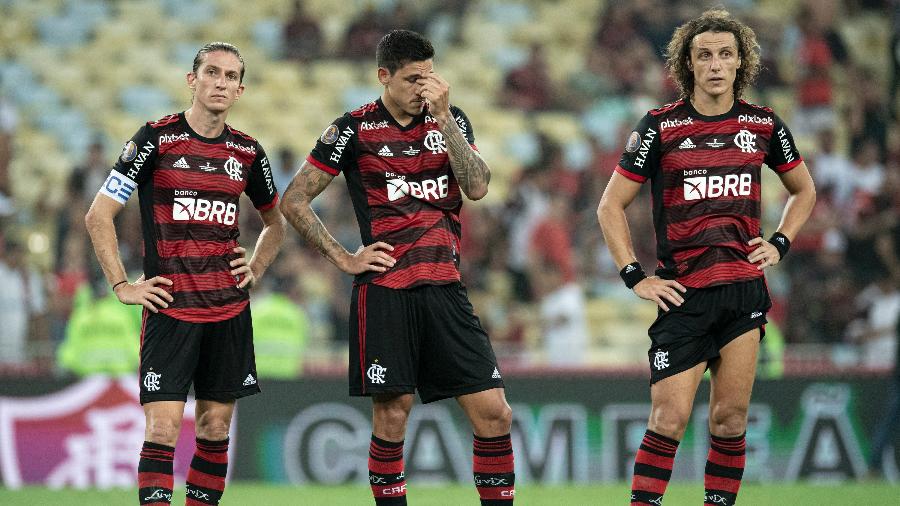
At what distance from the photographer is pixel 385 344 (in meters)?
6.36

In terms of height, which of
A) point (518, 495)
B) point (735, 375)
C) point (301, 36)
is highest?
point (301, 36)

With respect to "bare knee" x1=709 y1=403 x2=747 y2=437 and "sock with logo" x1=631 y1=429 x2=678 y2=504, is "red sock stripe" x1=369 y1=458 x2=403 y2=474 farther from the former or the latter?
"bare knee" x1=709 y1=403 x2=747 y2=437

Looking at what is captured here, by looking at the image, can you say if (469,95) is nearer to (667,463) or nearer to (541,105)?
(541,105)

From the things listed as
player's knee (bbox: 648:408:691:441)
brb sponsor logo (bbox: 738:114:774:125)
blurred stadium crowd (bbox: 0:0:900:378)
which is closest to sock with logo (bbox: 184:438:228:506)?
player's knee (bbox: 648:408:691:441)

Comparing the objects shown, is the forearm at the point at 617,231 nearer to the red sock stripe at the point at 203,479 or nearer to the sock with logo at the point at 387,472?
the sock with logo at the point at 387,472

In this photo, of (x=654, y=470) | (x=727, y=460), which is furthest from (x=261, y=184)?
(x=727, y=460)

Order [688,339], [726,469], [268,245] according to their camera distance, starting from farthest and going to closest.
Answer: [268,245] → [726,469] → [688,339]

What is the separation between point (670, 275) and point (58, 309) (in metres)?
7.47

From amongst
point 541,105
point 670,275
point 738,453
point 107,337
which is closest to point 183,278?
point 670,275

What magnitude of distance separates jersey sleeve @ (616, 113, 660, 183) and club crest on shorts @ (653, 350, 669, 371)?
86 centimetres

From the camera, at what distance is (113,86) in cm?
1652

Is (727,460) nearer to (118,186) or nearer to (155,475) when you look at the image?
(155,475)

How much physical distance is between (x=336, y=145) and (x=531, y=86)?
982 centimetres

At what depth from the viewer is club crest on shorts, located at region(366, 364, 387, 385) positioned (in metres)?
6.34
